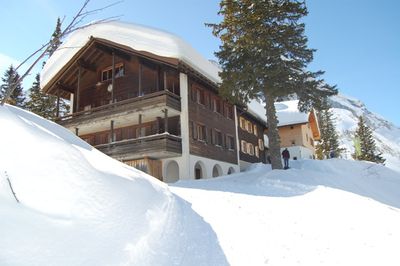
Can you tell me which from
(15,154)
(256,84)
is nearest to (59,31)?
(15,154)

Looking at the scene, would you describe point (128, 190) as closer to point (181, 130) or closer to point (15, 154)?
point (15, 154)

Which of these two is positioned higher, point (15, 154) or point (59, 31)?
point (59, 31)

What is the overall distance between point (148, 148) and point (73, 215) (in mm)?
16452

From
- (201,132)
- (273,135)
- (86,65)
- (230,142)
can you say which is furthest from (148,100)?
(230,142)

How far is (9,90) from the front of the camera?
17.6 ft

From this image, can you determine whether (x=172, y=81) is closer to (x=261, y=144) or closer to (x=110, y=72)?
(x=110, y=72)

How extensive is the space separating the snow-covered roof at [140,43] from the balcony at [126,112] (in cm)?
283

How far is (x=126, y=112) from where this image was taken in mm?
22984

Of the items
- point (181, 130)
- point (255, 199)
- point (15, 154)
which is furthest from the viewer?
point (181, 130)

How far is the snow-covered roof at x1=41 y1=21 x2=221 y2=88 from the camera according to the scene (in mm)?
20781

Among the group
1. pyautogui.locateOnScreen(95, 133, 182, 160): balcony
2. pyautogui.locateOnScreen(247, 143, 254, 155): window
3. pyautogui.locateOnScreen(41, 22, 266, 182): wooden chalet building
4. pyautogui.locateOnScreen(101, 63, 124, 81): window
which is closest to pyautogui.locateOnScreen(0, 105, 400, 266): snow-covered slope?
pyautogui.locateOnScreen(95, 133, 182, 160): balcony

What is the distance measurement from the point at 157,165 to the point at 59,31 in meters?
18.0

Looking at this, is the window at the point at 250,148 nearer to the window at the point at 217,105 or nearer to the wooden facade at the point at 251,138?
the wooden facade at the point at 251,138

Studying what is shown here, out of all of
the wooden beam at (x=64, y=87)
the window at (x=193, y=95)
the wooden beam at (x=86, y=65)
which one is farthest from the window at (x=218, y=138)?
the wooden beam at (x=64, y=87)
